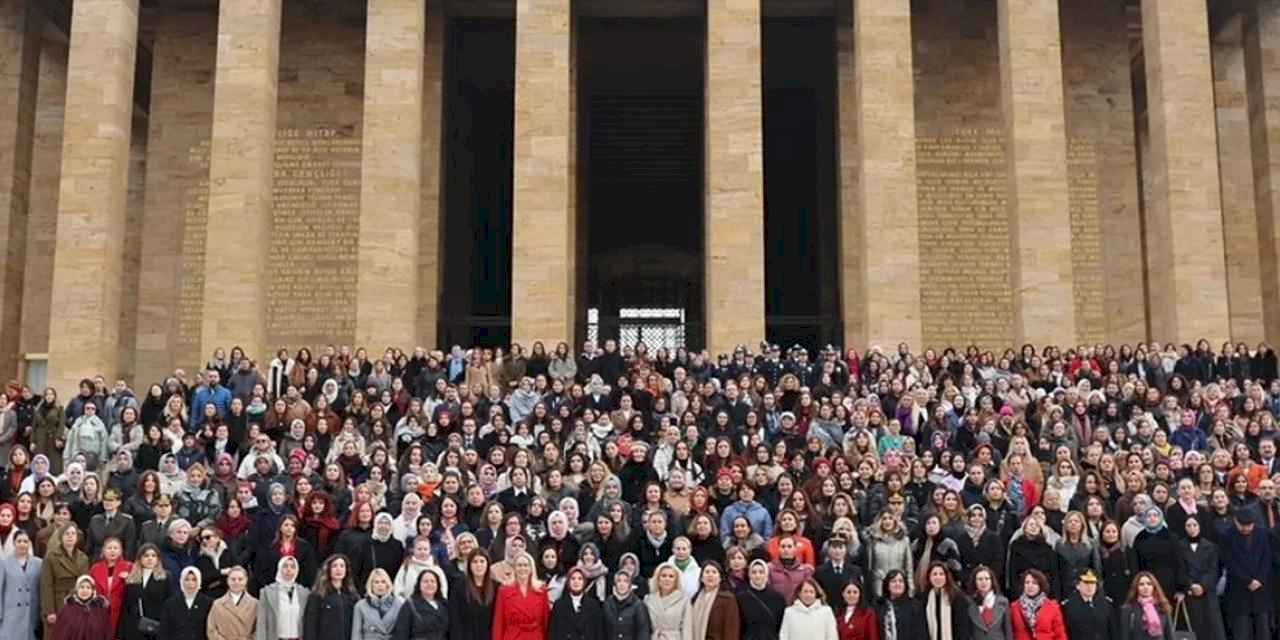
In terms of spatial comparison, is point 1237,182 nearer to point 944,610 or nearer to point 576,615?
point 944,610

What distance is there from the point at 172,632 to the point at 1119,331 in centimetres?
2290

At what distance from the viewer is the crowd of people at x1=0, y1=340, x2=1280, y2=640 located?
12.3 metres

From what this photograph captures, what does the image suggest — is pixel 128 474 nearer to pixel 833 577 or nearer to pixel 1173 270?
pixel 833 577

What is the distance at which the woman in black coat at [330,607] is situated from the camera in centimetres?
1205

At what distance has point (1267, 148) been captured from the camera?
3064 cm

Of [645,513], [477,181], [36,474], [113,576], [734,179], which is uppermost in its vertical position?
[477,181]

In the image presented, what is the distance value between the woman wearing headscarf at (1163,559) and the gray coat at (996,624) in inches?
73.2

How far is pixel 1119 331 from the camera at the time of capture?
30422mm

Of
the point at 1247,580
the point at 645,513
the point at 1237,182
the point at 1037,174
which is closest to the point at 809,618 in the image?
the point at 645,513

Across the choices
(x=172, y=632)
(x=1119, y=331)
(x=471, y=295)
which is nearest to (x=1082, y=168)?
(x=1119, y=331)

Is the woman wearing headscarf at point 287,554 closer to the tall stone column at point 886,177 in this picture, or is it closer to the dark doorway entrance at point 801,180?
the tall stone column at point 886,177

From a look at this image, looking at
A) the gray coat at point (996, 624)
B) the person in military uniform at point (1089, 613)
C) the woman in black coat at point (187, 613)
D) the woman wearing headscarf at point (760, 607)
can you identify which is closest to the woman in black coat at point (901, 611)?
the gray coat at point (996, 624)

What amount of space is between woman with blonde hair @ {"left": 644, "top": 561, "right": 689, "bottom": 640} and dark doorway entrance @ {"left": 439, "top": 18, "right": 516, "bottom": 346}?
56.3 ft

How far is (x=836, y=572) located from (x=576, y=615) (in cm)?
231
